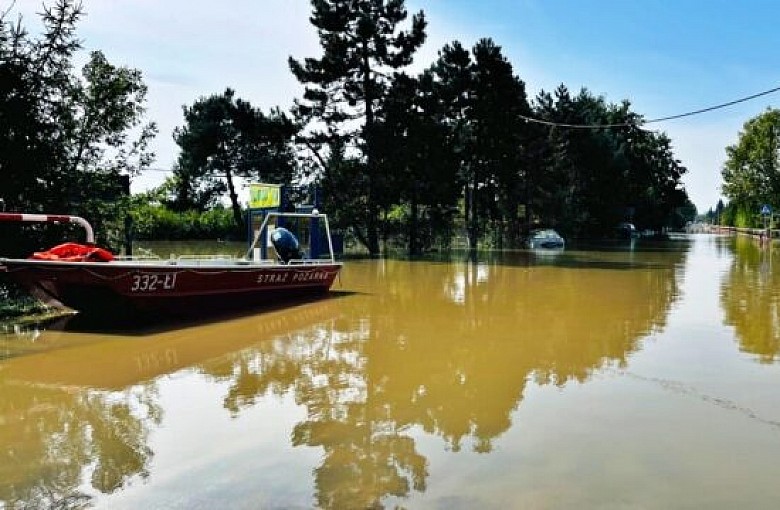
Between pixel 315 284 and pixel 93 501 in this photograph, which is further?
pixel 315 284

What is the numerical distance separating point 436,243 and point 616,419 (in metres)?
33.2

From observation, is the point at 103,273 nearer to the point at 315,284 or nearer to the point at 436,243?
the point at 315,284

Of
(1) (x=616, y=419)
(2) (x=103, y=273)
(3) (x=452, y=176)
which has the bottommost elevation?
(1) (x=616, y=419)

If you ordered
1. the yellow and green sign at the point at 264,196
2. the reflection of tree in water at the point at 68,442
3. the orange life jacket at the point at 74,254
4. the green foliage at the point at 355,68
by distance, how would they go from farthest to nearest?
the green foliage at the point at 355,68, the yellow and green sign at the point at 264,196, the orange life jacket at the point at 74,254, the reflection of tree in water at the point at 68,442

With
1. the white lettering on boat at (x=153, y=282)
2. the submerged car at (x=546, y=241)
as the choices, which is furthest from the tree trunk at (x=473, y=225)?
the white lettering on boat at (x=153, y=282)

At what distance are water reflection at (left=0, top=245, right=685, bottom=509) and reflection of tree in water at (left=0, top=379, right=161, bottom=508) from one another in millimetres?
20

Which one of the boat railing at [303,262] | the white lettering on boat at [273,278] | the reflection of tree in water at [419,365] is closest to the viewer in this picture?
the reflection of tree in water at [419,365]

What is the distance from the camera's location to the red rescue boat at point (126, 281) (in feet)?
35.9

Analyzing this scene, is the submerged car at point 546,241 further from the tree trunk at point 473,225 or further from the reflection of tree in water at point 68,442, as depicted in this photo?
the reflection of tree in water at point 68,442

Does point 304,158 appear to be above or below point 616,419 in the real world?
above

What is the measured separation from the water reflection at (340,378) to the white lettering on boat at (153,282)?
0.90 m

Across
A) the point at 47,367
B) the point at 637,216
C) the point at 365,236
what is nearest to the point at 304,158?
the point at 365,236

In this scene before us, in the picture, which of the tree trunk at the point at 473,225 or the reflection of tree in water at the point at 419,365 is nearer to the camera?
the reflection of tree in water at the point at 419,365

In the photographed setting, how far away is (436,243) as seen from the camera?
39562 mm
